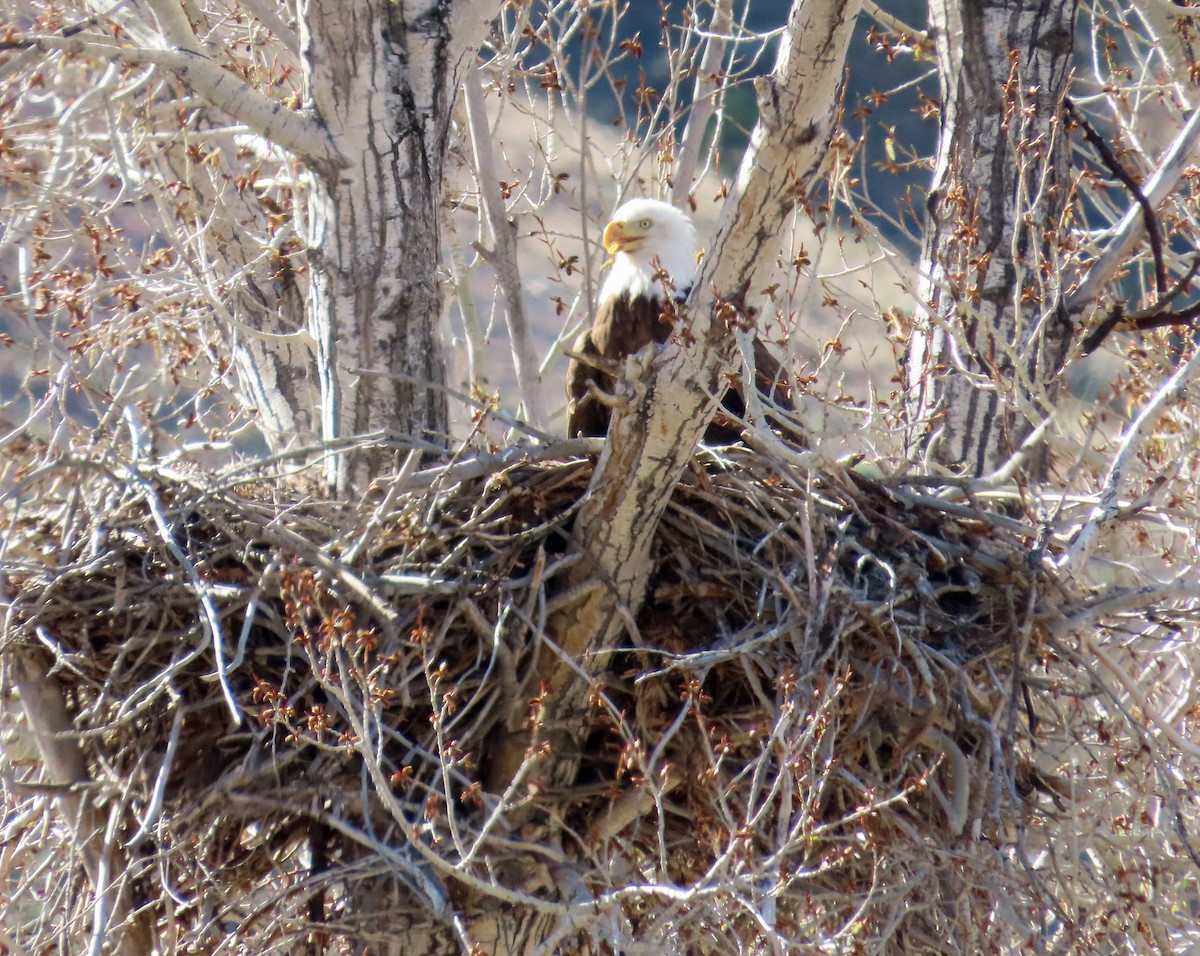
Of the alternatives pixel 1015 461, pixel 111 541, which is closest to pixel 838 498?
pixel 1015 461

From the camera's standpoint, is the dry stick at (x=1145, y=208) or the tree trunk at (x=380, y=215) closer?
the tree trunk at (x=380, y=215)

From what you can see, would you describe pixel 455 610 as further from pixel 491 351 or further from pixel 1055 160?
pixel 491 351

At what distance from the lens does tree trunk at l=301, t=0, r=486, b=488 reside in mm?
3453

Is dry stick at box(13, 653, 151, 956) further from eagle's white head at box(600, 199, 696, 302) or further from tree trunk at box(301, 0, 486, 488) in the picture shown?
eagle's white head at box(600, 199, 696, 302)

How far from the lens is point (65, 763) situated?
3.13 metres

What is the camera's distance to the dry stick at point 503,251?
4383 millimetres

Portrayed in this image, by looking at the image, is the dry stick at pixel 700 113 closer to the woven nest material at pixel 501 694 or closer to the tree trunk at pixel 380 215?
the tree trunk at pixel 380 215

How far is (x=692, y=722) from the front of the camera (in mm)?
3385

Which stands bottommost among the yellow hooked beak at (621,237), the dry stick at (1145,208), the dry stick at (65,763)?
the dry stick at (65,763)

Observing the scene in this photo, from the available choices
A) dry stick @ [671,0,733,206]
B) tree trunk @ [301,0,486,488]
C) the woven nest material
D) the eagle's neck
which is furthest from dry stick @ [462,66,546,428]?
the woven nest material

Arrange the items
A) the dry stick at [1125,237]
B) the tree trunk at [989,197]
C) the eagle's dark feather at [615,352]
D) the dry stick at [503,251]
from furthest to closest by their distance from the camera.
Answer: the eagle's dark feather at [615,352]
the dry stick at [503,251]
the tree trunk at [989,197]
the dry stick at [1125,237]

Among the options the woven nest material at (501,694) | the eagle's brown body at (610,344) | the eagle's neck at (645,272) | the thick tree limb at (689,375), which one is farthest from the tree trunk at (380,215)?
the eagle's neck at (645,272)

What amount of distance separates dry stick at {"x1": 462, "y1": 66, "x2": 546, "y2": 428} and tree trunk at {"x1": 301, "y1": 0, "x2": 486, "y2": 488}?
60 centimetres

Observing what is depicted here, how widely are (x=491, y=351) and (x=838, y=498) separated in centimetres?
1197
